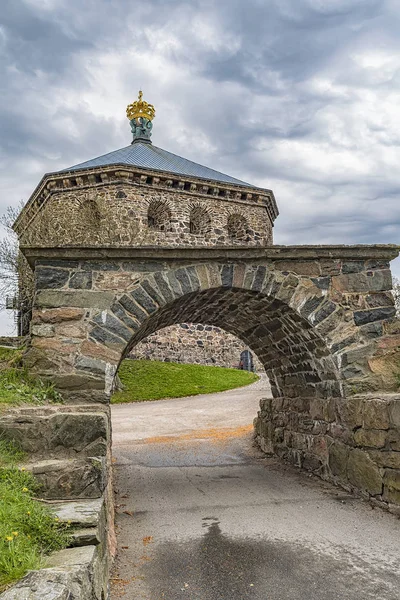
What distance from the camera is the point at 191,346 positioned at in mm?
24281

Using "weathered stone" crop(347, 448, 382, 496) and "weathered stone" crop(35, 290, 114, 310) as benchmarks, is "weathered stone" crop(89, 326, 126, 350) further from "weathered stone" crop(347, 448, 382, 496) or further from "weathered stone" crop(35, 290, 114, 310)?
"weathered stone" crop(347, 448, 382, 496)

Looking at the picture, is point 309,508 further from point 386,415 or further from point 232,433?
point 232,433

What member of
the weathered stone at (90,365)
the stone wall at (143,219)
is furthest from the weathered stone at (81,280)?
the stone wall at (143,219)

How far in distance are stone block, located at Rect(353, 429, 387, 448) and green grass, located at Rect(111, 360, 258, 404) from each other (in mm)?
12734

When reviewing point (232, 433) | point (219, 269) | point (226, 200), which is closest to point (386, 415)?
point (219, 269)

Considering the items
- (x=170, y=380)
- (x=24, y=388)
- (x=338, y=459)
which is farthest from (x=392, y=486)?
(x=170, y=380)

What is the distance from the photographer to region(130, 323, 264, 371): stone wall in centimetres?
2345

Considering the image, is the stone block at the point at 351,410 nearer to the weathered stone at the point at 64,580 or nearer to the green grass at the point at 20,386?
the green grass at the point at 20,386

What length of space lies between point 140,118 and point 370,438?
26840 mm

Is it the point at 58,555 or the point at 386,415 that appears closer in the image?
the point at 58,555

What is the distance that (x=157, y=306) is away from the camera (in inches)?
243

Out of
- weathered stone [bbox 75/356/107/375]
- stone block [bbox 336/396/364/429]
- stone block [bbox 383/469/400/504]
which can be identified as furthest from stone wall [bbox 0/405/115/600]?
stone block [bbox 336/396/364/429]

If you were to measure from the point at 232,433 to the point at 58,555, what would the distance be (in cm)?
952

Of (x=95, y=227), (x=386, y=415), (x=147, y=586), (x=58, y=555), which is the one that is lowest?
(x=147, y=586)
